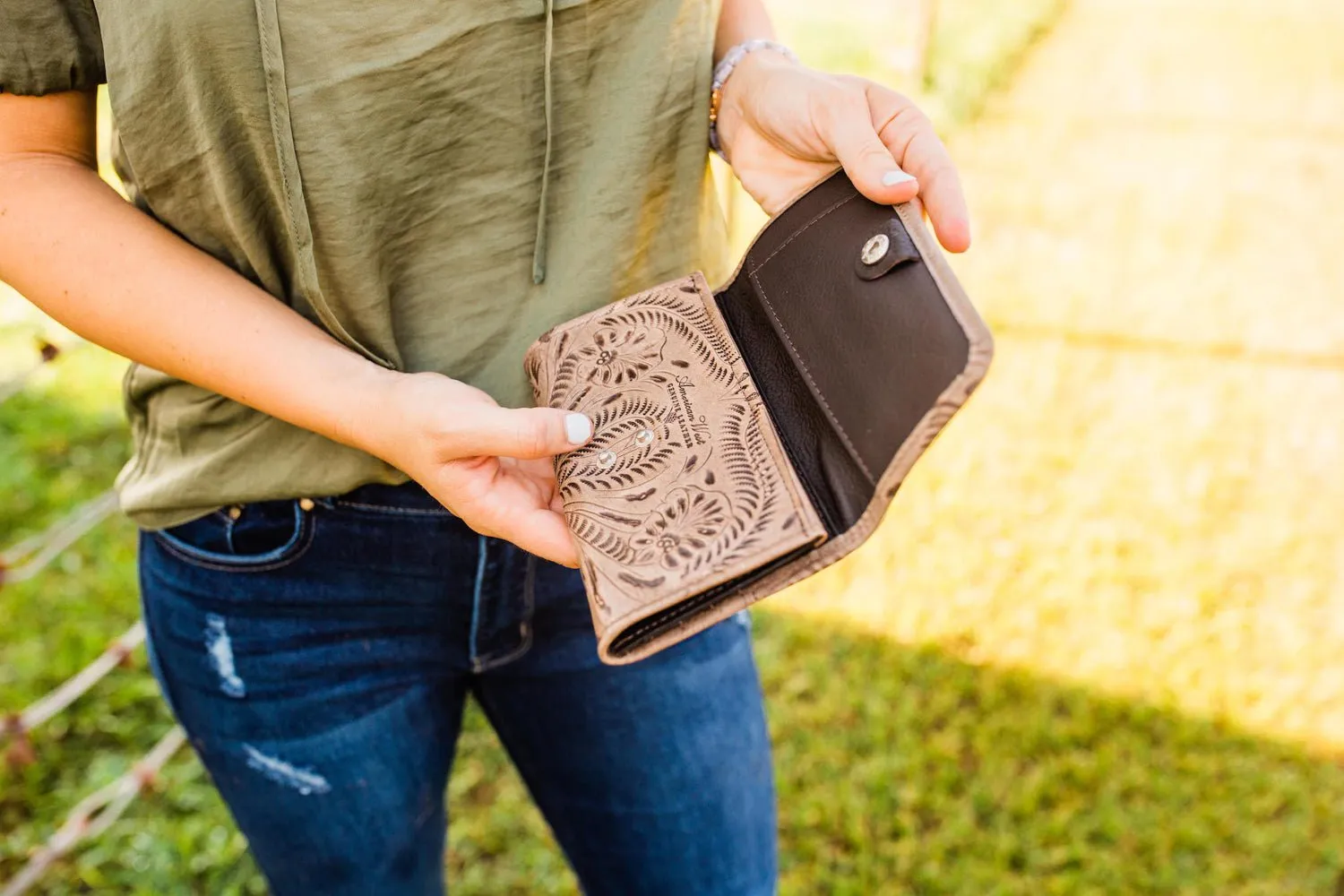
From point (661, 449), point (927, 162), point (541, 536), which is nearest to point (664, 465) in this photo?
point (661, 449)

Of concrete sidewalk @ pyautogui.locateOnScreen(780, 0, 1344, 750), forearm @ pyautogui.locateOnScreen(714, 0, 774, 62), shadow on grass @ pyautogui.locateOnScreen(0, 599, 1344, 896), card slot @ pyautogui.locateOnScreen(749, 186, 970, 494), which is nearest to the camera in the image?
card slot @ pyautogui.locateOnScreen(749, 186, 970, 494)

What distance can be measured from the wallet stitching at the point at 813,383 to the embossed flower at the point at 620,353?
0.12 m

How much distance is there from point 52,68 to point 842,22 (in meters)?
6.84

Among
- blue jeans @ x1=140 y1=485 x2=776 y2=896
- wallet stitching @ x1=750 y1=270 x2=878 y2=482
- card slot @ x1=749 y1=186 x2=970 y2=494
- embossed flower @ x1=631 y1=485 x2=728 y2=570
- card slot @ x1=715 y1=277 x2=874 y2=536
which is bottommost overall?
blue jeans @ x1=140 y1=485 x2=776 y2=896

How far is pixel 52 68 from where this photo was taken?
951 mm

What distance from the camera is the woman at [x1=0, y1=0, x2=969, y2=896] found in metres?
1.00

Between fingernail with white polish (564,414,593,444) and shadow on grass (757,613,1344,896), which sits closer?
fingernail with white polish (564,414,593,444)

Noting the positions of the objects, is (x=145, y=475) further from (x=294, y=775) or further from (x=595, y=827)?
(x=595, y=827)

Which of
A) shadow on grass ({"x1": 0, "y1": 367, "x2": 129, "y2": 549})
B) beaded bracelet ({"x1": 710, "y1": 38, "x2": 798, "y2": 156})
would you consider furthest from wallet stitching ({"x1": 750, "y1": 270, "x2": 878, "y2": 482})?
shadow on grass ({"x1": 0, "y1": 367, "x2": 129, "y2": 549})

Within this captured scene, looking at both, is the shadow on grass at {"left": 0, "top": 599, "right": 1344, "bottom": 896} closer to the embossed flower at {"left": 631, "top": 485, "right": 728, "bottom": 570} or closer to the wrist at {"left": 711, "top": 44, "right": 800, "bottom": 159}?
the embossed flower at {"left": 631, "top": 485, "right": 728, "bottom": 570}

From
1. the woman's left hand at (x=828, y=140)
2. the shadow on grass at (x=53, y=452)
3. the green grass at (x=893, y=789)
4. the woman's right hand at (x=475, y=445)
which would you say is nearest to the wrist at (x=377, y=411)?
the woman's right hand at (x=475, y=445)

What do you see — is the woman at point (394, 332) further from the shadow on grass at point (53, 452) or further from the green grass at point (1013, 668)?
the shadow on grass at point (53, 452)

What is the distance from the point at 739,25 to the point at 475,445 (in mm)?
628

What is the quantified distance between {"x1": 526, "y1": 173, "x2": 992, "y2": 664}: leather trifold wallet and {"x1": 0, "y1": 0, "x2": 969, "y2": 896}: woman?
0.05 m
